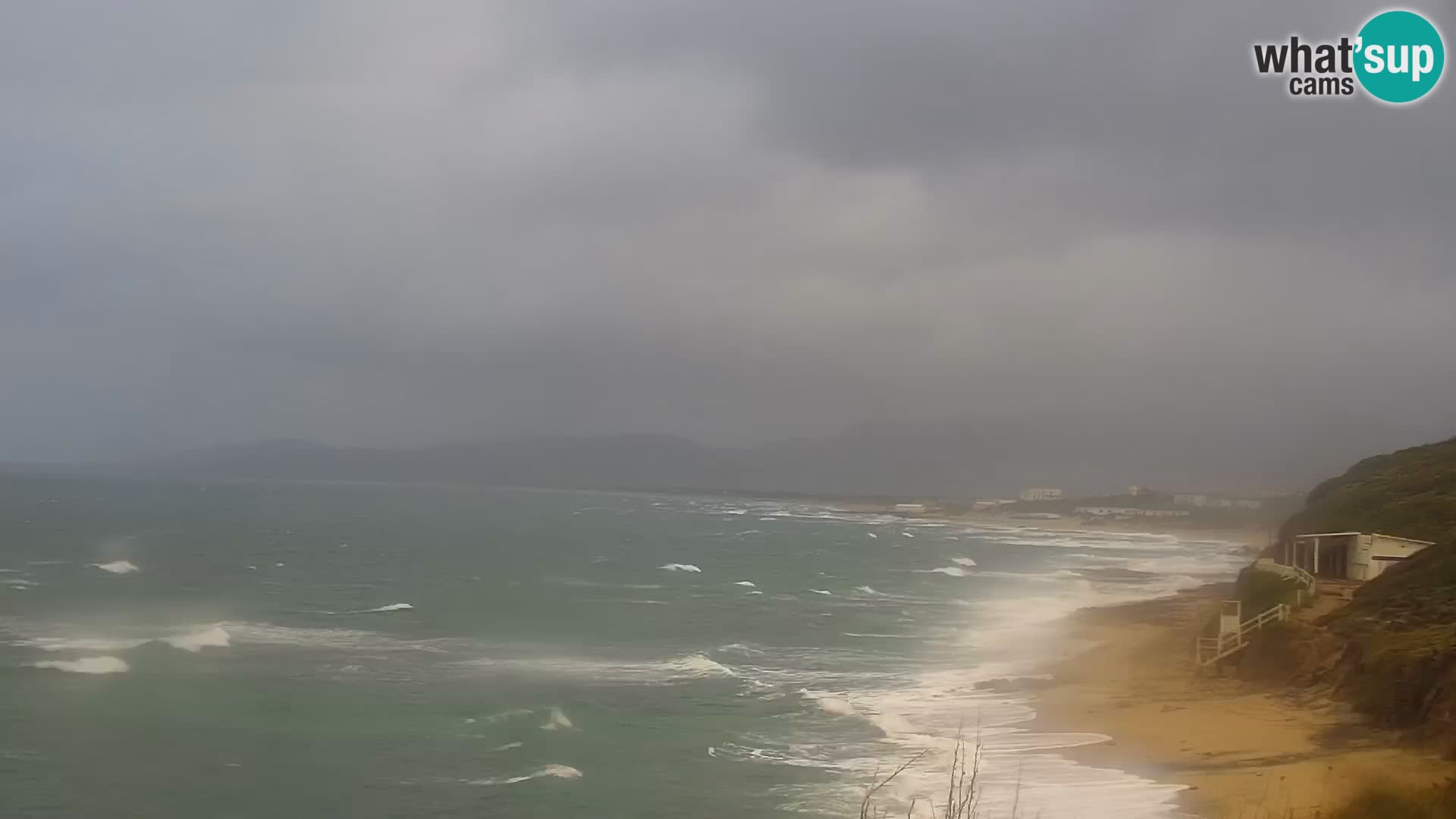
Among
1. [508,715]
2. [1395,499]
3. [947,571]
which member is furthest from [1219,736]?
[947,571]

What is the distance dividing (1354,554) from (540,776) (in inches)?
1137

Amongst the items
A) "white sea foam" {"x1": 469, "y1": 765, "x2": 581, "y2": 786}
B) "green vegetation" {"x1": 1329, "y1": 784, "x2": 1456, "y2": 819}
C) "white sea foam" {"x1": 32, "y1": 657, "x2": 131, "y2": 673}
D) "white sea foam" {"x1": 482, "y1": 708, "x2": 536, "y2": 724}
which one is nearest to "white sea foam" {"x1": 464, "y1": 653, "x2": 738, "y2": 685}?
"white sea foam" {"x1": 482, "y1": 708, "x2": 536, "y2": 724}

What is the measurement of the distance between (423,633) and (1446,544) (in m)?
37.3

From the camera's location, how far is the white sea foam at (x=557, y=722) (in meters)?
28.9

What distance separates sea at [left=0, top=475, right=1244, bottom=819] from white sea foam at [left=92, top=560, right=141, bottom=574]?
613mm

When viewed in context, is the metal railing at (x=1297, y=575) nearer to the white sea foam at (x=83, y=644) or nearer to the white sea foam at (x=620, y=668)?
the white sea foam at (x=620, y=668)

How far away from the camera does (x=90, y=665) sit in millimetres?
38875

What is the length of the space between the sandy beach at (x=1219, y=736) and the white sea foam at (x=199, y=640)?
30695 millimetres

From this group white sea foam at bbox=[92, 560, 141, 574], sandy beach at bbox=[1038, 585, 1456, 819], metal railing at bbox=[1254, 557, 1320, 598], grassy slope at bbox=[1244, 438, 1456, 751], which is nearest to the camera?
sandy beach at bbox=[1038, 585, 1456, 819]

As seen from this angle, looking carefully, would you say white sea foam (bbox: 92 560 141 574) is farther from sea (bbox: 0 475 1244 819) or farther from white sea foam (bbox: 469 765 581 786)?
white sea foam (bbox: 469 765 581 786)

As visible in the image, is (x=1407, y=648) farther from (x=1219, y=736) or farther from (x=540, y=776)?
(x=540, y=776)

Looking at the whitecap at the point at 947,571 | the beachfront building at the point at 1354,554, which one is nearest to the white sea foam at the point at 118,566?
the whitecap at the point at 947,571

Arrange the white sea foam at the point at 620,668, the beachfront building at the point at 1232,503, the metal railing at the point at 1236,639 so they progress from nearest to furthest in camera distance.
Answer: the metal railing at the point at 1236,639 → the white sea foam at the point at 620,668 → the beachfront building at the point at 1232,503

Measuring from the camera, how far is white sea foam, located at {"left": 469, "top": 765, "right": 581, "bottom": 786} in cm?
2455
